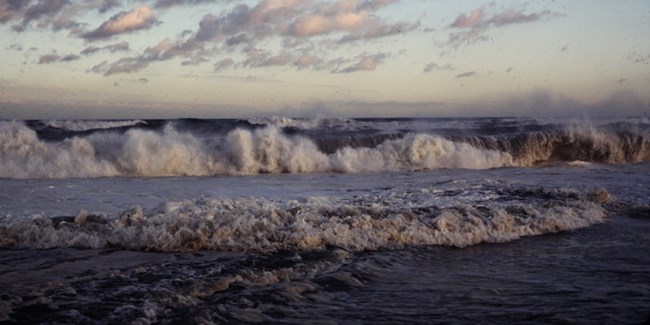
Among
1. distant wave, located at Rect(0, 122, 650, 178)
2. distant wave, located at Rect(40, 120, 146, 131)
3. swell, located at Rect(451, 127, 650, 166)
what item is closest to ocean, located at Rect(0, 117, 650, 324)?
distant wave, located at Rect(0, 122, 650, 178)

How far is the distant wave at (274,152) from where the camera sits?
15.7 metres

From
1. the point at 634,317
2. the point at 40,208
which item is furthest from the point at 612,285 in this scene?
the point at 40,208

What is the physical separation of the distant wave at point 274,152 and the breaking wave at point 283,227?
8.02m

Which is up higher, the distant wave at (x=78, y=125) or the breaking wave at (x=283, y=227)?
the distant wave at (x=78, y=125)

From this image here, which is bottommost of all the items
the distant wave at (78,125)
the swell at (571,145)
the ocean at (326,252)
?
the ocean at (326,252)

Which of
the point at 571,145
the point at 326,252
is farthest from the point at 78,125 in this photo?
the point at 326,252

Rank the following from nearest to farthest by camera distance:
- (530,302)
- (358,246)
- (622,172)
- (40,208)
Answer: (530,302) < (358,246) < (40,208) < (622,172)

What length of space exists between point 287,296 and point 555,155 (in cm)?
1824

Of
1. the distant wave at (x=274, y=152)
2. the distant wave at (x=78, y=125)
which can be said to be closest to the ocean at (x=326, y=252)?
the distant wave at (x=274, y=152)

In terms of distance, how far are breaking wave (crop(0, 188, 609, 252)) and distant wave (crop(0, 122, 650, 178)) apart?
8018 mm

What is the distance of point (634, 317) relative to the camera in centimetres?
412

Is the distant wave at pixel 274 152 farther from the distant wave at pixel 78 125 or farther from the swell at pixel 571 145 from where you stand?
the distant wave at pixel 78 125

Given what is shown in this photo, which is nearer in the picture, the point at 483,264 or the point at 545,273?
the point at 545,273

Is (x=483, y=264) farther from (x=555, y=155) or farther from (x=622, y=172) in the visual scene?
(x=555, y=155)
